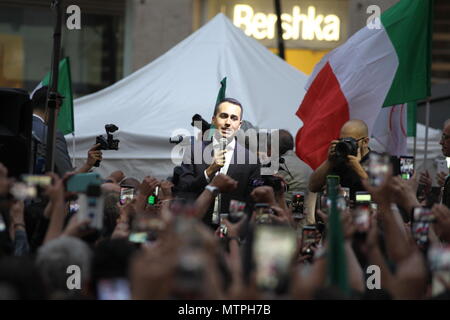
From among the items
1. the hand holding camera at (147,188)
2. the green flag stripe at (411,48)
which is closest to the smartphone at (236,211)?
the hand holding camera at (147,188)

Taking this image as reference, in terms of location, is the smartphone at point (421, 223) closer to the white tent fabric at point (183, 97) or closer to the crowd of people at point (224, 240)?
the crowd of people at point (224, 240)

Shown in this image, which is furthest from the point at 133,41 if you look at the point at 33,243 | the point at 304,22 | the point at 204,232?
the point at 204,232

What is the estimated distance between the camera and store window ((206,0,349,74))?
53.3 ft

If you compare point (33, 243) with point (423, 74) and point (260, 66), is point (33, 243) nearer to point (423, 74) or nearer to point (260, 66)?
point (423, 74)

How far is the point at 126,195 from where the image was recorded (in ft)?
21.8

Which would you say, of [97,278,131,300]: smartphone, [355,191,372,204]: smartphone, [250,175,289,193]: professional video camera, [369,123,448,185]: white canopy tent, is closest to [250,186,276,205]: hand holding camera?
[355,191,372,204]: smartphone

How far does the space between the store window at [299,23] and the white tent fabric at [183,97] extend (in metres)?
4.33

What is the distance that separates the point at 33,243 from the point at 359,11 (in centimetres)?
1113

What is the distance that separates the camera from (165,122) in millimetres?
10492

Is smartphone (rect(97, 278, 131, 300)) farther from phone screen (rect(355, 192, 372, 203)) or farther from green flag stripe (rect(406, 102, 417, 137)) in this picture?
green flag stripe (rect(406, 102, 417, 137))

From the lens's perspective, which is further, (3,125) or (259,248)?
(3,125)

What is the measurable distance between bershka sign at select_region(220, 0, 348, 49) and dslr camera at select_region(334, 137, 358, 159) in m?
9.49

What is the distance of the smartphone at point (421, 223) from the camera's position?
4.75 metres

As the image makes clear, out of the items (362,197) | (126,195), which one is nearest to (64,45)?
(126,195)
